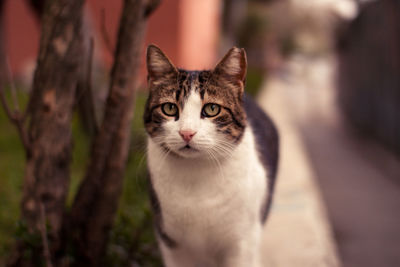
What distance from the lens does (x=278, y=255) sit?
2125mm

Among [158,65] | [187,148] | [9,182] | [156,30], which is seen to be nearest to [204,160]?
[187,148]

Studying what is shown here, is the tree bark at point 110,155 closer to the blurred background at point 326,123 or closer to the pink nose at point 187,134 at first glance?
the blurred background at point 326,123

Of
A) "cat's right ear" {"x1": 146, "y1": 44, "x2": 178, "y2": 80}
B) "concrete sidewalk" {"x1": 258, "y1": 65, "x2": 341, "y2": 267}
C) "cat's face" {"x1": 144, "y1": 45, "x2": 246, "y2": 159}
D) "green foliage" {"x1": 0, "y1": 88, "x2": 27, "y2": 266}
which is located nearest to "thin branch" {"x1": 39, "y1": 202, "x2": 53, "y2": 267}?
"green foliage" {"x1": 0, "y1": 88, "x2": 27, "y2": 266}

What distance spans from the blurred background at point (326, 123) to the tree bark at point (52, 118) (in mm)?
121

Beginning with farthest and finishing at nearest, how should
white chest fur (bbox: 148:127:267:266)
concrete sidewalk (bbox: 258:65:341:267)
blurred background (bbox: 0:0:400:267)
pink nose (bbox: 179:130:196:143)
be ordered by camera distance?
blurred background (bbox: 0:0:400:267) < concrete sidewalk (bbox: 258:65:341:267) < white chest fur (bbox: 148:127:267:266) < pink nose (bbox: 179:130:196:143)

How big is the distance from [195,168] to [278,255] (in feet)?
3.27

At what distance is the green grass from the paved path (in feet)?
2.84

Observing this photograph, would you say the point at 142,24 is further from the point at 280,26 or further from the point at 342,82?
the point at 280,26

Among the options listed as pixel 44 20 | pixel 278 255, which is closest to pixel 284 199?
pixel 278 255

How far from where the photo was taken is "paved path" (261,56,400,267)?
2845 millimetres

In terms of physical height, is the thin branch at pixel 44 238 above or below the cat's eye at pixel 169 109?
below

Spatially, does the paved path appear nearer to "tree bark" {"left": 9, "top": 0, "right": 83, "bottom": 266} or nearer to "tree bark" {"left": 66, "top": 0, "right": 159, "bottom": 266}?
"tree bark" {"left": 66, "top": 0, "right": 159, "bottom": 266}

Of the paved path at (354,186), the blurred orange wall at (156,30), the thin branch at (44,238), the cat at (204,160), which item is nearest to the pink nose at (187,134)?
the cat at (204,160)

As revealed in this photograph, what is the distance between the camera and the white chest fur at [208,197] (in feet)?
4.53
